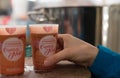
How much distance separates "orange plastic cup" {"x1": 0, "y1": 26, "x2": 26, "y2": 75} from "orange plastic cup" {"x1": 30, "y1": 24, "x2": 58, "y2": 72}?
0.10 ft

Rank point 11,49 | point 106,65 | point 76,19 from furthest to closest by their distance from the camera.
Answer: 1. point 76,19
2. point 106,65
3. point 11,49

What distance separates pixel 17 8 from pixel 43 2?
0.35 m

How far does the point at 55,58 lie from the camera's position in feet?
1.93

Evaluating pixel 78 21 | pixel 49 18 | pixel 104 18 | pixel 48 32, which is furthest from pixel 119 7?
pixel 48 32

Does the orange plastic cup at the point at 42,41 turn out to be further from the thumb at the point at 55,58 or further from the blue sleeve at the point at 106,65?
the blue sleeve at the point at 106,65

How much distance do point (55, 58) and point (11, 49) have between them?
107mm

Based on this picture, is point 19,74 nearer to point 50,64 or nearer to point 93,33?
point 50,64

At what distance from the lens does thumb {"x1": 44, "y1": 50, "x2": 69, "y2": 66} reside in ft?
1.87

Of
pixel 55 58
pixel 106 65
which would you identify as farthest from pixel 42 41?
pixel 106 65

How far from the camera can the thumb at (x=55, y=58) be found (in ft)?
1.87

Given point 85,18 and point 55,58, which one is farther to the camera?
point 85,18

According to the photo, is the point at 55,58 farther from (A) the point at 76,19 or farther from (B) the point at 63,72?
(A) the point at 76,19

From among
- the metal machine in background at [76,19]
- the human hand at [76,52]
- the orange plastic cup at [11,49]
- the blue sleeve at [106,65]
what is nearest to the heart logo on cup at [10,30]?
the orange plastic cup at [11,49]

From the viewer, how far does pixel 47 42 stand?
1.87ft
